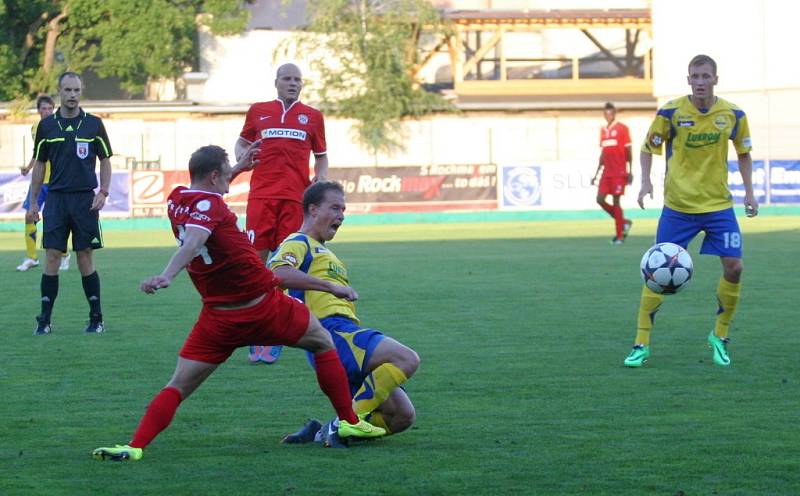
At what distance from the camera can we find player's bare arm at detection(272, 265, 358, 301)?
6137mm

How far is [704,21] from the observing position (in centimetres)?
4341

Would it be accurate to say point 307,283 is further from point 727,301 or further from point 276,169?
point 727,301

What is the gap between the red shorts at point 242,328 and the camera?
619 cm

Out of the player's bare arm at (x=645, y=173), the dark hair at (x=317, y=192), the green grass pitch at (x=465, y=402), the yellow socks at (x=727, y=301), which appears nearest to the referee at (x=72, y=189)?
the green grass pitch at (x=465, y=402)

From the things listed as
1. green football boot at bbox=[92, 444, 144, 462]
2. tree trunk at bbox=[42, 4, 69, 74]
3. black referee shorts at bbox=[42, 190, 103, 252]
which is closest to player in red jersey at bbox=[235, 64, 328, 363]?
black referee shorts at bbox=[42, 190, 103, 252]

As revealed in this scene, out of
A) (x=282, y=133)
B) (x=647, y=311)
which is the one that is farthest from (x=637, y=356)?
(x=282, y=133)

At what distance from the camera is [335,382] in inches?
249

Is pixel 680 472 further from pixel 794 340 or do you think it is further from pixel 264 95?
pixel 264 95

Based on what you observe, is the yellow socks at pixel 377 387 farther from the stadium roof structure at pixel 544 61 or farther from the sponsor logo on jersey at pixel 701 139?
the stadium roof structure at pixel 544 61

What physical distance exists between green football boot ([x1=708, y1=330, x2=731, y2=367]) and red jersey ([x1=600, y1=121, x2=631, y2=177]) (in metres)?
13.5

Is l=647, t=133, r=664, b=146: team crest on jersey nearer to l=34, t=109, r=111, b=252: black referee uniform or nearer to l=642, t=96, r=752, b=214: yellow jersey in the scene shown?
l=642, t=96, r=752, b=214: yellow jersey

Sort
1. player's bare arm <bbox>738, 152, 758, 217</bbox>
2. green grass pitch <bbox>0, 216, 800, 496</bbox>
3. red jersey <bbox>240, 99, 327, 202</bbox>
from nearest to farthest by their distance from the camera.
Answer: green grass pitch <bbox>0, 216, 800, 496</bbox>
player's bare arm <bbox>738, 152, 758, 217</bbox>
red jersey <bbox>240, 99, 327, 202</bbox>

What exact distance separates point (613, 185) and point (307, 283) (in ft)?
55.0

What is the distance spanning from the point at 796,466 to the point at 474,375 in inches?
122
